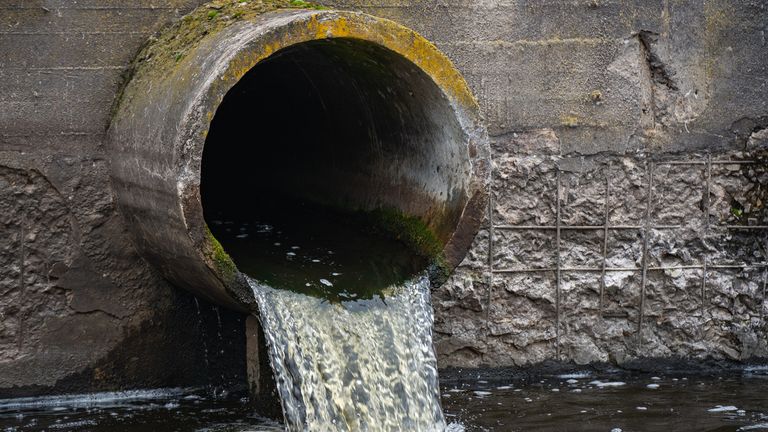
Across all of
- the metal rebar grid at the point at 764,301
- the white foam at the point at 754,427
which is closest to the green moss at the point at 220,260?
the white foam at the point at 754,427

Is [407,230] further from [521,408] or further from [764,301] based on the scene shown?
[764,301]

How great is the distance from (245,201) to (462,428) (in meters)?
2.78

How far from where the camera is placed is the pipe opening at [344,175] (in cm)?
511

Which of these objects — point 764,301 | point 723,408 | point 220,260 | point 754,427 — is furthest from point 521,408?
point 220,260

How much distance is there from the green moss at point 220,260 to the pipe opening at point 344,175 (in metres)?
0.50

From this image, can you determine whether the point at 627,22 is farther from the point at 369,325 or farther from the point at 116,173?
the point at 116,173

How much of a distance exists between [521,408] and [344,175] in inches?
68.9

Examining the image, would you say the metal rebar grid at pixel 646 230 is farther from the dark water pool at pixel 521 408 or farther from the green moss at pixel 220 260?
the green moss at pixel 220 260

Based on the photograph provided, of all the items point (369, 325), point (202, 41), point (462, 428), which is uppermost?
point (202, 41)

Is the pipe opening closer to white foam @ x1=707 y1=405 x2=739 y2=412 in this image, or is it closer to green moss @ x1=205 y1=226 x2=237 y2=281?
green moss @ x1=205 y1=226 x2=237 y2=281

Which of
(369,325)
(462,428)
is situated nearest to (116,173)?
(369,325)

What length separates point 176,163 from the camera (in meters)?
4.50

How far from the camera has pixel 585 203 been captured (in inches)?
241

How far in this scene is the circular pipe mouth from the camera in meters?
4.54
